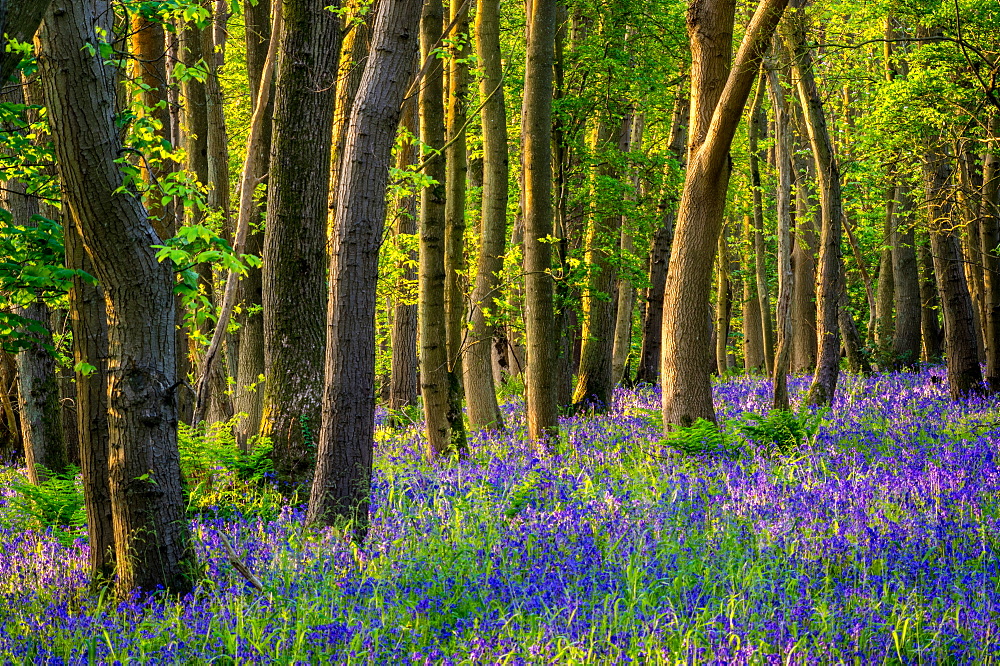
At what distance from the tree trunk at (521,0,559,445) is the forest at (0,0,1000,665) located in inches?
1.7

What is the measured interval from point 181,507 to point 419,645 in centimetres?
204

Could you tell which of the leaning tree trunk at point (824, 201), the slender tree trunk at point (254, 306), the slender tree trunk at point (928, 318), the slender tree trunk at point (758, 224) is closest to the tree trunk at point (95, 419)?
the slender tree trunk at point (254, 306)

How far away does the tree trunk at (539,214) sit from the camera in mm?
9438

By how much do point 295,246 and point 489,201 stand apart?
3589 millimetres

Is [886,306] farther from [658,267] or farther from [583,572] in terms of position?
[583,572]

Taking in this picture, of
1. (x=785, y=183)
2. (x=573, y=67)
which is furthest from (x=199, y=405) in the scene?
(x=785, y=183)

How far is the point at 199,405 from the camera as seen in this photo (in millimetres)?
8102

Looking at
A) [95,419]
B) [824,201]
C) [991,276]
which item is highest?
[824,201]

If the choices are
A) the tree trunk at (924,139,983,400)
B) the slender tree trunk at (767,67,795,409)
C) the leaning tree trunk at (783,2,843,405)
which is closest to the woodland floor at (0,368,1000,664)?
the slender tree trunk at (767,67,795,409)

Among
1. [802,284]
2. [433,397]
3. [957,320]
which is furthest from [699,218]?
[802,284]

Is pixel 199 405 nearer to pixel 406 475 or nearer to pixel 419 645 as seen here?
pixel 406 475

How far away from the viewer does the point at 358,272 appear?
20.1 ft

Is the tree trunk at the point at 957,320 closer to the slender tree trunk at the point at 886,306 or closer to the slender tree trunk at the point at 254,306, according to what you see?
the slender tree trunk at the point at 886,306

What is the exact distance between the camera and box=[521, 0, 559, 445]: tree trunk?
31.0 feet
